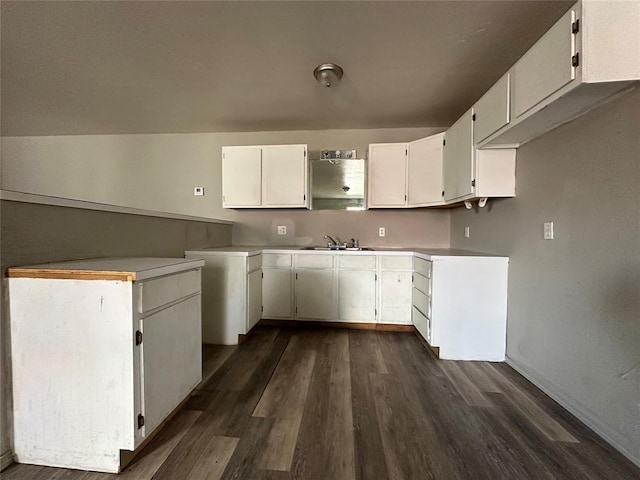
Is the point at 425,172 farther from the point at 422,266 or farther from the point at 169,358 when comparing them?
the point at 169,358

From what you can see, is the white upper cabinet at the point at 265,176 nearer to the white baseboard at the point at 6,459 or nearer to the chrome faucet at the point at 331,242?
the chrome faucet at the point at 331,242

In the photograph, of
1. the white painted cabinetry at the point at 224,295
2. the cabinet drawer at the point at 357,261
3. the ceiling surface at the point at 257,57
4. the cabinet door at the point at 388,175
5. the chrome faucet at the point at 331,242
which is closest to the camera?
the ceiling surface at the point at 257,57

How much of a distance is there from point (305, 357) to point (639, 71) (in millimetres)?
2432

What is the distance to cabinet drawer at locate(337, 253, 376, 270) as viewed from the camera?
288 cm

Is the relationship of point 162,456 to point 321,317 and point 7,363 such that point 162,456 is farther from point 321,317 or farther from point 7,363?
point 321,317

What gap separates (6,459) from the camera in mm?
1139

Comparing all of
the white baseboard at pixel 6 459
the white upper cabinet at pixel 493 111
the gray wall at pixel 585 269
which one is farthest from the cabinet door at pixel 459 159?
the white baseboard at pixel 6 459

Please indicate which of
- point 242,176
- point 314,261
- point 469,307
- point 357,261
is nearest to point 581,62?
point 469,307

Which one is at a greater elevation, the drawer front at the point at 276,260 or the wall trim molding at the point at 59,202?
the wall trim molding at the point at 59,202

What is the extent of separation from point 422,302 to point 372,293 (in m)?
0.55

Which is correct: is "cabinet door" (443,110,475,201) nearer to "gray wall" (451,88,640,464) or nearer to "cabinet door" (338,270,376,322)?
"gray wall" (451,88,640,464)

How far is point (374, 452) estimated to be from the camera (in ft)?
4.13

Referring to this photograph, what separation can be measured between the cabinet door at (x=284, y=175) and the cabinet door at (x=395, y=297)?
49.2 inches

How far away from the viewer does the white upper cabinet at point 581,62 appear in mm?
1100
